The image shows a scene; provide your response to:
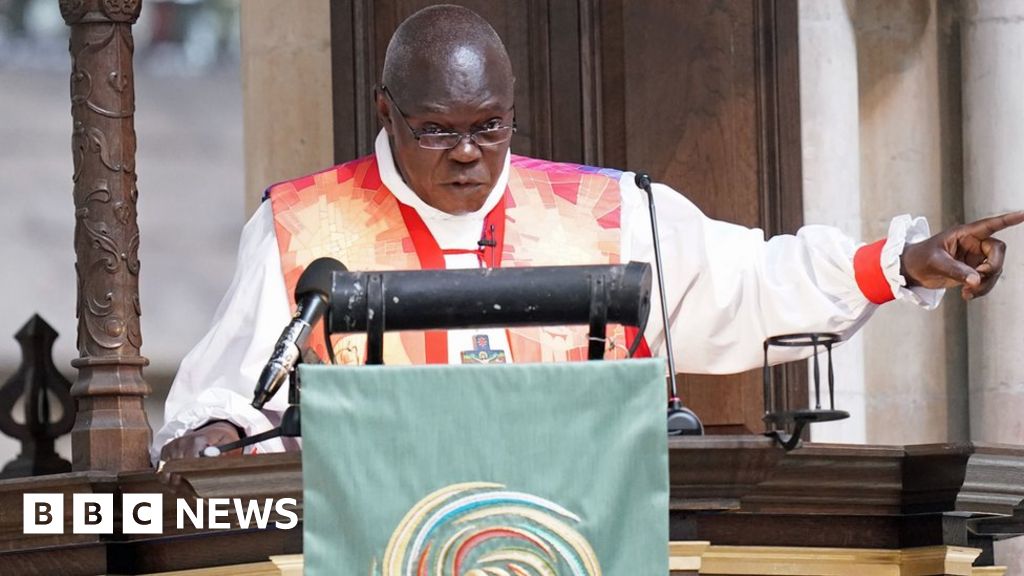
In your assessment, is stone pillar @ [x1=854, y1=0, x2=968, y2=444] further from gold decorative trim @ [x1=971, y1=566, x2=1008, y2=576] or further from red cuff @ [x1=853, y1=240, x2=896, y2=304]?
gold decorative trim @ [x1=971, y1=566, x2=1008, y2=576]

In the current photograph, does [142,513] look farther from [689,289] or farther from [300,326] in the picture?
[689,289]

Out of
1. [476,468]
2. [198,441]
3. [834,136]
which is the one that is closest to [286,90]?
[834,136]

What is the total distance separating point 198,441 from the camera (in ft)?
16.5

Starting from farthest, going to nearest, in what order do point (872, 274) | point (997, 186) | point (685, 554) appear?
1. point (997, 186)
2. point (872, 274)
3. point (685, 554)

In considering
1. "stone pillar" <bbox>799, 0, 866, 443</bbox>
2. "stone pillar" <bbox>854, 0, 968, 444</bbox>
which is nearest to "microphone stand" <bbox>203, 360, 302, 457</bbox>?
"stone pillar" <bbox>799, 0, 866, 443</bbox>

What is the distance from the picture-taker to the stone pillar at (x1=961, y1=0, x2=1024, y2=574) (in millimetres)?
7059

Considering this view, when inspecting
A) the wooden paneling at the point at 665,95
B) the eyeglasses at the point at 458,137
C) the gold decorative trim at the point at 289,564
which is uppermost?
the wooden paneling at the point at 665,95

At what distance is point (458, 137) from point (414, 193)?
364 millimetres

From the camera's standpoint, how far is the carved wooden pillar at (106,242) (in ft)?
17.6

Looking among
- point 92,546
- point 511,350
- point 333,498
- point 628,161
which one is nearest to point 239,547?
point 92,546

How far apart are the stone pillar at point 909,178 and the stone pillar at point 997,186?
136mm

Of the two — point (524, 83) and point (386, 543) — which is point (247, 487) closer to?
point (386, 543)

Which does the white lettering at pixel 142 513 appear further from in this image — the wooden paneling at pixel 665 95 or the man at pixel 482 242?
the wooden paneling at pixel 665 95

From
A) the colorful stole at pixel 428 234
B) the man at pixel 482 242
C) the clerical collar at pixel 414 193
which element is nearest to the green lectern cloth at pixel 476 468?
the man at pixel 482 242
